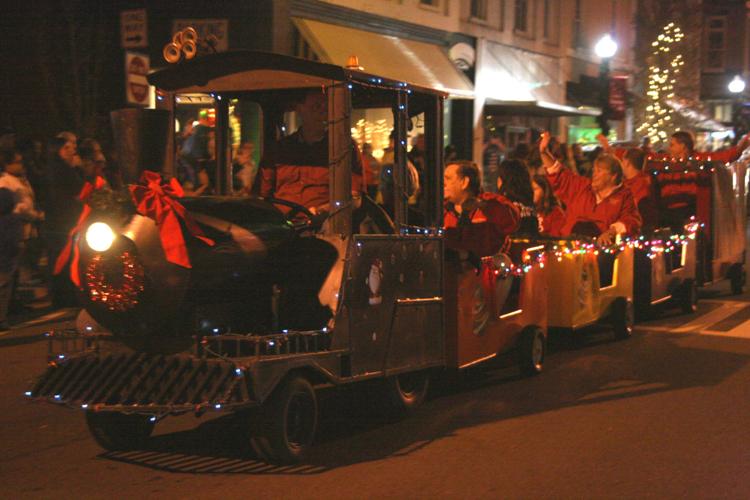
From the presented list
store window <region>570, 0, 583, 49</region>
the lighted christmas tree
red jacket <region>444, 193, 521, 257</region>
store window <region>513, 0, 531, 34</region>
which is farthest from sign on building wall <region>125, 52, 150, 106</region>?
store window <region>570, 0, 583, 49</region>

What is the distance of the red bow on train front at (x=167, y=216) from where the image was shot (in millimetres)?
5672

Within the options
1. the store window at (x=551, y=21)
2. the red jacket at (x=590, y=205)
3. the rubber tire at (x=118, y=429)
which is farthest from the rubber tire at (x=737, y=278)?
the store window at (x=551, y=21)

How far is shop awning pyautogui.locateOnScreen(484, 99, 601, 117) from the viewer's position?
24.2 meters

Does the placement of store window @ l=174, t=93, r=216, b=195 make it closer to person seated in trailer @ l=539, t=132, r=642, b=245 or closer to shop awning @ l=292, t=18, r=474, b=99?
person seated in trailer @ l=539, t=132, r=642, b=245

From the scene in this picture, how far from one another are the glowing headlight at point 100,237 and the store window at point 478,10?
20.1m

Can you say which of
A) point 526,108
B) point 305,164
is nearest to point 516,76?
point 526,108

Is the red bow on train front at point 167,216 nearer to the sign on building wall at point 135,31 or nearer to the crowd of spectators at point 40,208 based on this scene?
→ the crowd of spectators at point 40,208

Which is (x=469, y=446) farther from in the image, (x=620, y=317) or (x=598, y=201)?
(x=598, y=201)

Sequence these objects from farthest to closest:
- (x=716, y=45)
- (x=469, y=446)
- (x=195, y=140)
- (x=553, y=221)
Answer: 1. (x=716, y=45)
2. (x=553, y=221)
3. (x=195, y=140)
4. (x=469, y=446)

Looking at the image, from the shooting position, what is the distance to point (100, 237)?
19.1ft

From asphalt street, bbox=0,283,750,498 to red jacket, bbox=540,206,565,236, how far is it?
2113 millimetres

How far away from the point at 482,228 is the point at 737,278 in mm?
7618

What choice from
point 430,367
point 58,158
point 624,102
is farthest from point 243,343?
point 624,102

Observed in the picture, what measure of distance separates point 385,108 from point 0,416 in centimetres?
336
